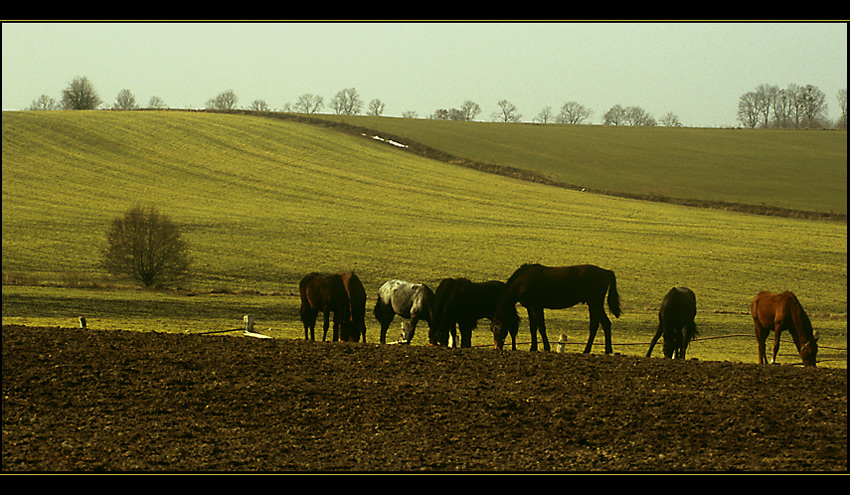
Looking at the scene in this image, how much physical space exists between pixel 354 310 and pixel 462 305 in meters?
2.68

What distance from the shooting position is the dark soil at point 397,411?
313 inches

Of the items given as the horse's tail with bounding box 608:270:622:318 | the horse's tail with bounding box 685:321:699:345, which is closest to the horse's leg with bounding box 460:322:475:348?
the horse's tail with bounding box 608:270:622:318

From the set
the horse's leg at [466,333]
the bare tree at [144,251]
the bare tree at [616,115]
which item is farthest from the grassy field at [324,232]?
the bare tree at [616,115]

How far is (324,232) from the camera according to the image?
4594 centimetres

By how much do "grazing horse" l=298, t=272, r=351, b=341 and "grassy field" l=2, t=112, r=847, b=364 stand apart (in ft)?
18.2

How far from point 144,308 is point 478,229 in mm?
25114

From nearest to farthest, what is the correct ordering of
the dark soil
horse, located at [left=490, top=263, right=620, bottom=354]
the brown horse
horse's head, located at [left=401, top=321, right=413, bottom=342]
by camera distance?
1. the dark soil
2. horse, located at [left=490, top=263, right=620, bottom=354]
3. the brown horse
4. horse's head, located at [left=401, top=321, right=413, bottom=342]

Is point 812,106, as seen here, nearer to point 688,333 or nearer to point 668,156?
point 668,156

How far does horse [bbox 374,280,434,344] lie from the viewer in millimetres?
17062

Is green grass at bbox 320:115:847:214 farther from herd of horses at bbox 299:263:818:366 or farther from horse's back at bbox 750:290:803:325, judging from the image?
herd of horses at bbox 299:263:818:366

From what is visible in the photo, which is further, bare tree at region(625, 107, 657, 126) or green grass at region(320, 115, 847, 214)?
bare tree at region(625, 107, 657, 126)

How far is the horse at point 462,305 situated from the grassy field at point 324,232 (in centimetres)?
764

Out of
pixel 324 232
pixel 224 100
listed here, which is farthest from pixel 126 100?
pixel 324 232
